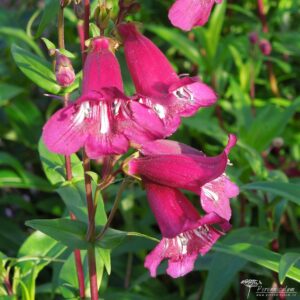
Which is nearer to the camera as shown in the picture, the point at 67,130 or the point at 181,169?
the point at 67,130

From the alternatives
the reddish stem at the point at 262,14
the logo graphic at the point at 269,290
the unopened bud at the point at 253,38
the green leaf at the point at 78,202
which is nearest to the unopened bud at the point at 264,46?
the unopened bud at the point at 253,38

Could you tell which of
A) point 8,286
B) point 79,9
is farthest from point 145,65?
point 8,286

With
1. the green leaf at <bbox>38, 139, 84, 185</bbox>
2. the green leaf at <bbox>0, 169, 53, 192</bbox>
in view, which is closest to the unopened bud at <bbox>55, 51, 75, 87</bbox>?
the green leaf at <bbox>38, 139, 84, 185</bbox>

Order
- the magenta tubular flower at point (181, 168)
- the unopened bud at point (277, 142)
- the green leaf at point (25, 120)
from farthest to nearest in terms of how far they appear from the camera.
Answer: the green leaf at point (25, 120)
the unopened bud at point (277, 142)
the magenta tubular flower at point (181, 168)

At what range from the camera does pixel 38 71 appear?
1.91 meters

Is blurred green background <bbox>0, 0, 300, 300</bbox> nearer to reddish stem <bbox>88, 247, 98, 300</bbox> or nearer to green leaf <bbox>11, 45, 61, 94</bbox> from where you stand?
green leaf <bbox>11, 45, 61, 94</bbox>

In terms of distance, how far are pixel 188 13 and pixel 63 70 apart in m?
0.39

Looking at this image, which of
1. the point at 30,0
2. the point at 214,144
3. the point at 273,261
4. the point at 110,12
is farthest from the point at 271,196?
the point at 30,0

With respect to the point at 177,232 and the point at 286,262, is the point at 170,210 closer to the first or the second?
the point at 177,232

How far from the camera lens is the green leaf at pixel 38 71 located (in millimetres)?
1864

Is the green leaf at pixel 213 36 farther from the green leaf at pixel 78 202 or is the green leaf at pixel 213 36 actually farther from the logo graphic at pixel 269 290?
the green leaf at pixel 78 202

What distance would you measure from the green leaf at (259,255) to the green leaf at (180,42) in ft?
4.77

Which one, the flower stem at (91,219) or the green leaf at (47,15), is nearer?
the flower stem at (91,219)

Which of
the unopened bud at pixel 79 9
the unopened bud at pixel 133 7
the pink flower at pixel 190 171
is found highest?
the unopened bud at pixel 133 7
